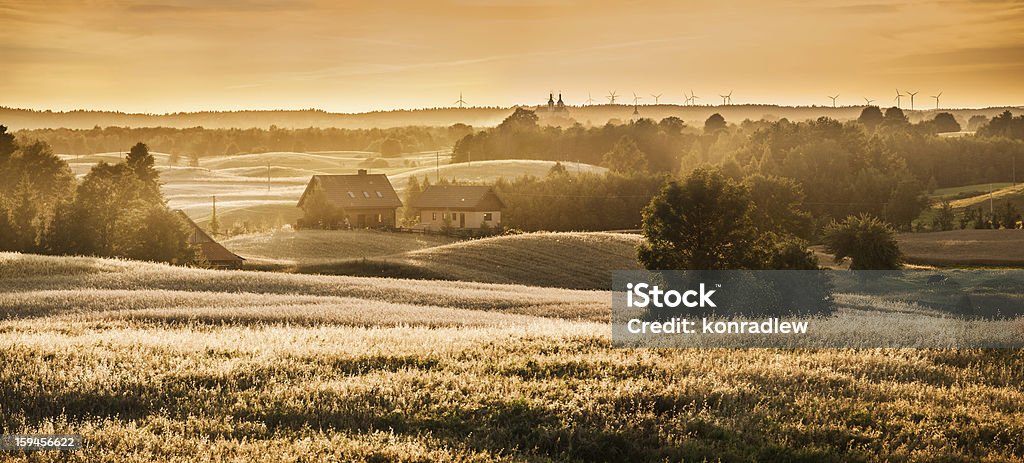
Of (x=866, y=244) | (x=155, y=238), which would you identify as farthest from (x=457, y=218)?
(x=866, y=244)

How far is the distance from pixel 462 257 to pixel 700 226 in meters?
37.4

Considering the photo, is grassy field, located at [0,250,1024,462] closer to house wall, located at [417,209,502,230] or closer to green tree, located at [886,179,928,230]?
house wall, located at [417,209,502,230]

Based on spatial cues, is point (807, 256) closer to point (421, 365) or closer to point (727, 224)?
point (727, 224)

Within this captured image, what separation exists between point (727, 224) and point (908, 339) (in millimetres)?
13586

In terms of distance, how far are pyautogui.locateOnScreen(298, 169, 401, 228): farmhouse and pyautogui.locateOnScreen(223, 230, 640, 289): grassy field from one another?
11.9 metres

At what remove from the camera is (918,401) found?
14.4 meters

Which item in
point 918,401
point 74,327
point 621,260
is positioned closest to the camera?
point 918,401

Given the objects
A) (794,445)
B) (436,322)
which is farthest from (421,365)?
(436,322)

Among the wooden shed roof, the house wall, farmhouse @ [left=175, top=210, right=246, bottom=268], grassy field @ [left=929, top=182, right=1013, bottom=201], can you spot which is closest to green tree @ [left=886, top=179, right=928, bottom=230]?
grassy field @ [left=929, top=182, right=1013, bottom=201]

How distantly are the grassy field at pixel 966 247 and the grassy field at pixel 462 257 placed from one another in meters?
23.7

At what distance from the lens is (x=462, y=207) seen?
11512 centimetres

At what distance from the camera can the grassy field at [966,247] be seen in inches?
3118

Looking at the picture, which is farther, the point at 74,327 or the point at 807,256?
the point at 807,256

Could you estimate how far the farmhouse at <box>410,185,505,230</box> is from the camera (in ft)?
376
